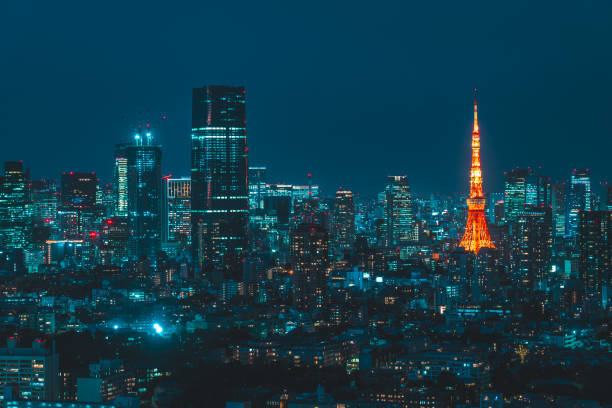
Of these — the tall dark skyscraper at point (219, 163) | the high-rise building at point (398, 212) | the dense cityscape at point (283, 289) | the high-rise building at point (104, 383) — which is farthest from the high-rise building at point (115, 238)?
the high-rise building at point (104, 383)

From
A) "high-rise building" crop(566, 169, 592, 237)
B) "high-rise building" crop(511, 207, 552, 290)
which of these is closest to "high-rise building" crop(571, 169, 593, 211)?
"high-rise building" crop(566, 169, 592, 237)

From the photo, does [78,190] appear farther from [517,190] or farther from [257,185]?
[517,190]

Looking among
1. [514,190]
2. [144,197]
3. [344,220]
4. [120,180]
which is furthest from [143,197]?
[514,190]

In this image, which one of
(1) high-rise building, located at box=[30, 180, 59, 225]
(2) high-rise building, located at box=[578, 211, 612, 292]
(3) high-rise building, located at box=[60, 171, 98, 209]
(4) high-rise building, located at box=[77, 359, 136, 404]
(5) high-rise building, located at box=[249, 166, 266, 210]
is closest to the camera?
(4) high-rise building, located at box=[77, 359, 136, 404]

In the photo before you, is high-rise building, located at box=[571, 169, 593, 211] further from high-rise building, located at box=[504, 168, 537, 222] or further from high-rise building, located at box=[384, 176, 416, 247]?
high-rise building, located at box=[384, 176, 416, 247]

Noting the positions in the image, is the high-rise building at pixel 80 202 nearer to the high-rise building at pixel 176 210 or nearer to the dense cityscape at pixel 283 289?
the dense cityscape at pixel 283 289

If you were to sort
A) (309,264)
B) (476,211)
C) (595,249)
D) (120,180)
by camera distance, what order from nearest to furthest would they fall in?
(309,264), (595,249), (476,211), (120,180)
